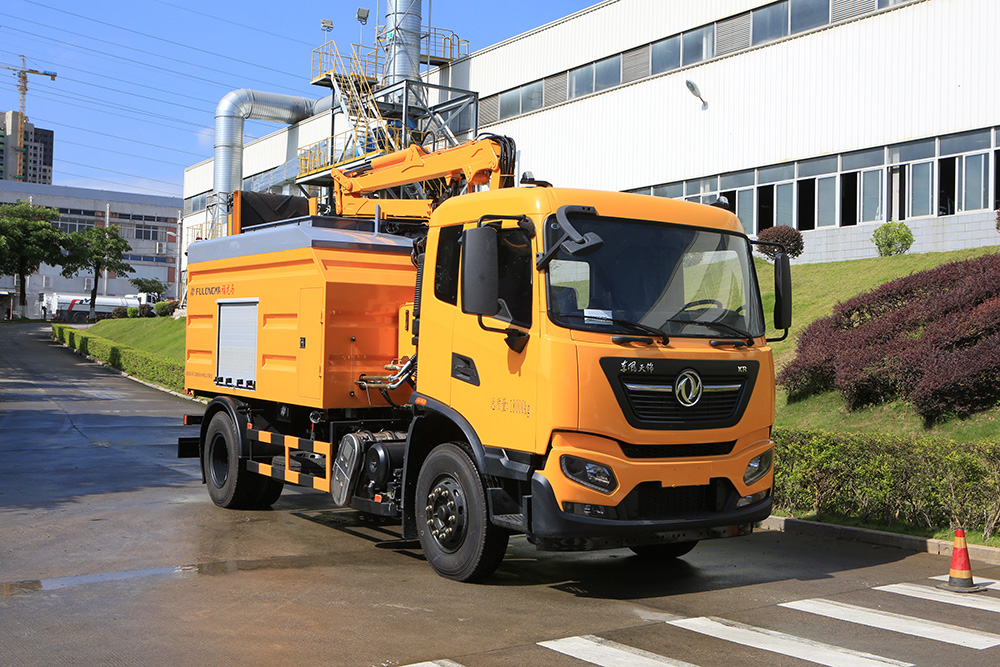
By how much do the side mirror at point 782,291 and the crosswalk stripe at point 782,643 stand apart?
2.68 meters

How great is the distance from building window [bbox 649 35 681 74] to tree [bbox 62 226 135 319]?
189 ft

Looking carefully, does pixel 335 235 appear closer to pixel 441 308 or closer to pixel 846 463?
pixel 441 308

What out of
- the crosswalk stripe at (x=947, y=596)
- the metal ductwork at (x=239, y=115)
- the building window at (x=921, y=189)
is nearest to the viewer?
the crosswalk stripe at (x=947, y=596)

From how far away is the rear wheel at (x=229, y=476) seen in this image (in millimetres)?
10836

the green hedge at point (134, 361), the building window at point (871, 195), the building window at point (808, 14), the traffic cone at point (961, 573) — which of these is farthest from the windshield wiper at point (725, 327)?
the green hedge at point (134, 361)

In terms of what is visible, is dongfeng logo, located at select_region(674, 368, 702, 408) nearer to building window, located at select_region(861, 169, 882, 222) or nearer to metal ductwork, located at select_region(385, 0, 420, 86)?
building window, located at select_region(861, 169, 882, 222)

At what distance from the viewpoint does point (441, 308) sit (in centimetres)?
794

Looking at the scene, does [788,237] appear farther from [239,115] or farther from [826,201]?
[239,115]

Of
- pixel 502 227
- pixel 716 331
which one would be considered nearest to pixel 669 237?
pixel 716 331

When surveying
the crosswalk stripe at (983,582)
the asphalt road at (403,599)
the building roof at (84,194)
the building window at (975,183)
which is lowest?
the asphalt road at (403,599)

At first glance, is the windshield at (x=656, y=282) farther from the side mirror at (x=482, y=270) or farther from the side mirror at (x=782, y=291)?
the side mirror at (x=482, y=270)

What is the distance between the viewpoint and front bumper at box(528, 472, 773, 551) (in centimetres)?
675

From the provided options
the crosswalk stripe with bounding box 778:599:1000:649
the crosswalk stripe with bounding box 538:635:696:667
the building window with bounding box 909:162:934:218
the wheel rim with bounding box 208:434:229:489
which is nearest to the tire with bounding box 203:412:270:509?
the wheel rim with bounding box 208:434:229:489

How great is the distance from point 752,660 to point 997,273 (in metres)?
10.3
